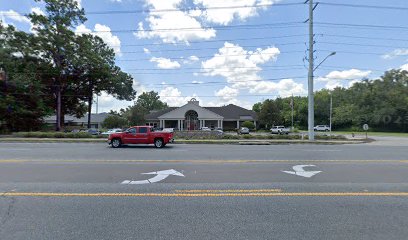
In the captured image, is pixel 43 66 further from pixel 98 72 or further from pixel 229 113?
pixel 229 113

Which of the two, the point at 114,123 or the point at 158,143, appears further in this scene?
the point at 114,123

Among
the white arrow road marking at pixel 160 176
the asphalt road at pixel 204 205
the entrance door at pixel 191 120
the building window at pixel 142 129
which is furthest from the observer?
the entrance door at pixel 191 120

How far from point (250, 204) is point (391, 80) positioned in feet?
282

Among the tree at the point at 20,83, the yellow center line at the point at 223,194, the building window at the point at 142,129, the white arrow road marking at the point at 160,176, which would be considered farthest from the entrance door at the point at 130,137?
the tree at the point at 20,83

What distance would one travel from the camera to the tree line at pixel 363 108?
66000 mm

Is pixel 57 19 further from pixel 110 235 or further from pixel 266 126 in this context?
pixel 110 235

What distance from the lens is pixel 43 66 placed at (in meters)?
48.4

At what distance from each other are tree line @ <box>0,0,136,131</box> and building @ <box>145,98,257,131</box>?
49.5 ft

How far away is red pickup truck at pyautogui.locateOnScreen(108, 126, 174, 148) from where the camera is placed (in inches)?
798

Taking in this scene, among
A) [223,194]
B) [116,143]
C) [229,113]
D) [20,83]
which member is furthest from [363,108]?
[223,194]

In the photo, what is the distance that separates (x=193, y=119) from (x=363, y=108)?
143ft

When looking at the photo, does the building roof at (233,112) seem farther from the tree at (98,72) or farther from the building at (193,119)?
the tree at (98,72)

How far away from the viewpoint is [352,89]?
275ft

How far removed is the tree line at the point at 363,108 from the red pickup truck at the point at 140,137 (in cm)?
4426
